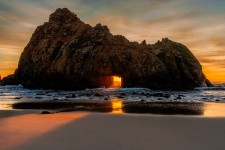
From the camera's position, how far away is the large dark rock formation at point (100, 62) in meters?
70.4

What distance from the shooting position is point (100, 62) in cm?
7388

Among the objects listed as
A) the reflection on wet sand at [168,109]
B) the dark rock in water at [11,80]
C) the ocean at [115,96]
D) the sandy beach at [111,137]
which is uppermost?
the dark rock in water at [11,80]

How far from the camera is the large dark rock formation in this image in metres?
70.4

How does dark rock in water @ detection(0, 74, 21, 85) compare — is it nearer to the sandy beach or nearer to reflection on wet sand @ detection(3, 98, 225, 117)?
reflection on wet sand @ detection(3, 98, 225, 117)

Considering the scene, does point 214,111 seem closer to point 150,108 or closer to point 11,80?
point 150,108

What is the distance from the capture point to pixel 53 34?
87.4m

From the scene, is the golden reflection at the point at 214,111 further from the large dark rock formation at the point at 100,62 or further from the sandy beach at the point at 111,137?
the large dark rock formation at the point at 100,62

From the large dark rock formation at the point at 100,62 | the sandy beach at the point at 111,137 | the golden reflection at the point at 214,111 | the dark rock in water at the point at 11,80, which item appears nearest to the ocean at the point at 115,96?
the golden reflection at the point at 214,111

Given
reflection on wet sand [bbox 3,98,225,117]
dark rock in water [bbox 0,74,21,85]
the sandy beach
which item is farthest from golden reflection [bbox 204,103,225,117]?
dark rock in water [bbox 0,74,21,85]

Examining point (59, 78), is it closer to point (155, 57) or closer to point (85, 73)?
point (85, 73)

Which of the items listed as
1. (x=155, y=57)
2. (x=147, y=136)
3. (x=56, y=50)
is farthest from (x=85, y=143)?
(x=56, y=50)

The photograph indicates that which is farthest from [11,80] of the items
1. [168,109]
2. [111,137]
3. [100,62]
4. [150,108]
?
[111,137]

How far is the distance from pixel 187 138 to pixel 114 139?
1.77 m

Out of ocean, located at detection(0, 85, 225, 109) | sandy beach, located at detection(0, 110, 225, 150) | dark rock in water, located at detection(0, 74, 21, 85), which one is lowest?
sandy beach, located at detection(0, 110, 225, 150)
